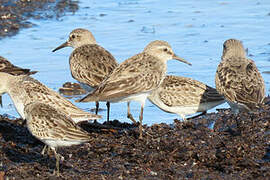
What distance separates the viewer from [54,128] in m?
6.95

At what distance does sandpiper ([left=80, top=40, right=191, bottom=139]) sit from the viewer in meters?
8.22

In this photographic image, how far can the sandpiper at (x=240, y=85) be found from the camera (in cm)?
858

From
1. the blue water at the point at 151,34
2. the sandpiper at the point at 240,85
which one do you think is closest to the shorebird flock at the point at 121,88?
the sandpiper at the point at 240,85

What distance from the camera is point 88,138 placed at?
6895 millimetres

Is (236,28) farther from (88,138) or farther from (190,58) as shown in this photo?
(88,138)

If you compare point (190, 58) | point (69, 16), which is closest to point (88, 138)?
point (190, 58)

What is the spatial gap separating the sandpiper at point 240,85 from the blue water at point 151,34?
219 centimetres

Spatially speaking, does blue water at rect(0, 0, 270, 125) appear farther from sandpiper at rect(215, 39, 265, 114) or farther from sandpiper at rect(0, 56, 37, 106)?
sandpiper at rect(215, 39, 265, 114)

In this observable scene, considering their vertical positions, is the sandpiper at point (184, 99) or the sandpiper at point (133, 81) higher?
the sandpiper at point (133, 81)

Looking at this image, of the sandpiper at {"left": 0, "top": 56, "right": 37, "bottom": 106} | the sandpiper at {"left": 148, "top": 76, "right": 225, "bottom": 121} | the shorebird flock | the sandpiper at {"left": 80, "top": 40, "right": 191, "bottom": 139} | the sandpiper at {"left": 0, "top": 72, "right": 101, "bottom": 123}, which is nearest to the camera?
the shorebird flock

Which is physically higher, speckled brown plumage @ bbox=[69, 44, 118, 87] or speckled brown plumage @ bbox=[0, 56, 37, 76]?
speckled brown plumage @ bbox=[69, 44, 118, 87]

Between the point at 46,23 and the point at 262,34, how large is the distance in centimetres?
624

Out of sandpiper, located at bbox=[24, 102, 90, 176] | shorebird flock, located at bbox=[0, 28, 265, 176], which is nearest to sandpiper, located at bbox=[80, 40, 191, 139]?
shorebird flock, located at bbox=[0, 28, 265, 176]

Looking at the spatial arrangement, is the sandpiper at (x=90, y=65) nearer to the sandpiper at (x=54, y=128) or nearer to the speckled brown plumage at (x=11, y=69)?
the speckled brown plumage at (x=11, y=69)
